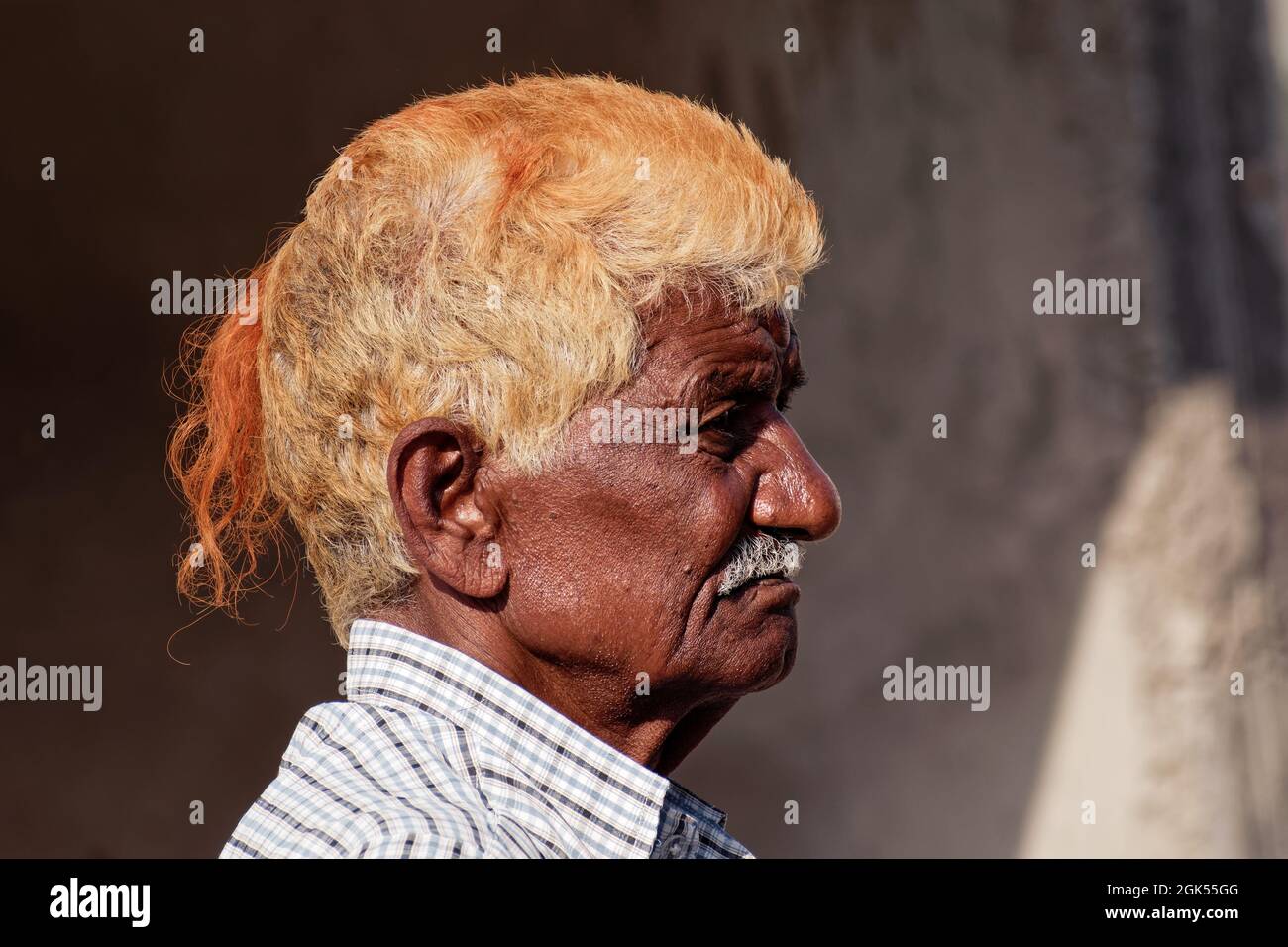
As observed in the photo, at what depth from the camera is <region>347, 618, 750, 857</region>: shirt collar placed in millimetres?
1719

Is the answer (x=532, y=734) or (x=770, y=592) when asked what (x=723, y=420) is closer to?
(x=770, y=592)

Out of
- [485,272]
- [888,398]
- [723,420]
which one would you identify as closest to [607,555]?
[723,420]

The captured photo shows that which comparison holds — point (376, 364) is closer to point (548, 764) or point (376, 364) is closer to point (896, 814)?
point (548, 764)

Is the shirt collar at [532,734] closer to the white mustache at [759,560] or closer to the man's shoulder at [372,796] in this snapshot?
the man's shoulder at [372,796]

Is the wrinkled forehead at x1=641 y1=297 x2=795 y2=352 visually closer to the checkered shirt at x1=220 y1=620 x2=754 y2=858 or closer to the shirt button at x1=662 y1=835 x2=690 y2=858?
the checkered shirt at x1=220 y1=620 x2=754 y2=858

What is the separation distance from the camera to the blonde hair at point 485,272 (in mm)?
1753

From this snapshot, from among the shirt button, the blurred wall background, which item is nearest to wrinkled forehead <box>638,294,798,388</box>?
the shirt button

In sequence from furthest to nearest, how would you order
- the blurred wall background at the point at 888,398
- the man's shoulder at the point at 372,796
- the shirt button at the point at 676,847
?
the blurred wall background at the point at 888,398, the shirt button at the point at 676,847, the man's shoulder at the point at 372,796

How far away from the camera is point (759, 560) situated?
1.89 metres

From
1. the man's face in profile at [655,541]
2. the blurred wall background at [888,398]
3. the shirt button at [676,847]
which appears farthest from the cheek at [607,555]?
the blurred wall background at [888,398]

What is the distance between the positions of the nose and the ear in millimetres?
368

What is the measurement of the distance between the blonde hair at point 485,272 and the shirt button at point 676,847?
495mm
